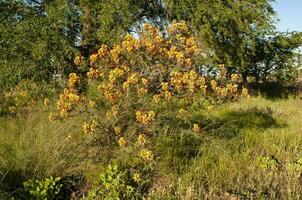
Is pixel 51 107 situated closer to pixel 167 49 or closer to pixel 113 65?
pixel 113 65

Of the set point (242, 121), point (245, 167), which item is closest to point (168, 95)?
point (245, 167)

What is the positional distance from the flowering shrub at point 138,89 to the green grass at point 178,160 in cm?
28

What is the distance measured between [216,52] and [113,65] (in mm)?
6157

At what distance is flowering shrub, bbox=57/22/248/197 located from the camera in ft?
19.4

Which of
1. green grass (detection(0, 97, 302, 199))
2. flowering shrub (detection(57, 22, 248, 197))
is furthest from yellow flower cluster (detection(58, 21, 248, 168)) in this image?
green grass (detection(0, 97, 302, 199))

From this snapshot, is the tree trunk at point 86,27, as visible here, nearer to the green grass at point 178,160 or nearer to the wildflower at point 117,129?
the green grass at point 178,160

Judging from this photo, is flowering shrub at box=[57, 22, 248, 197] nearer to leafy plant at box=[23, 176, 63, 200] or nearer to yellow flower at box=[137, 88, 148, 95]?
yellow flower at box=[137, 88, 148, 95]

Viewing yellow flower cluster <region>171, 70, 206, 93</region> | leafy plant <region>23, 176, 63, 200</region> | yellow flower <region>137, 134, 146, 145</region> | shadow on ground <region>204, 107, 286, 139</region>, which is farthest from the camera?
shadow on ground <region>204, 107, 286, 139</region>

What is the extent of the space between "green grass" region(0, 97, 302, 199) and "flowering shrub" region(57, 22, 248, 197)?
283mm

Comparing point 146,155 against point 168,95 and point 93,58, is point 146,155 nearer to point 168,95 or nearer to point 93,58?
point 168,95

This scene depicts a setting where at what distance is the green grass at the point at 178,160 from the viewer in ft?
17.5

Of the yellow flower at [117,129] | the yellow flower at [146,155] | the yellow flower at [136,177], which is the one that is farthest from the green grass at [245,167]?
the yellow flower at [117,129]

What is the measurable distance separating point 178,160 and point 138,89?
1.07 m

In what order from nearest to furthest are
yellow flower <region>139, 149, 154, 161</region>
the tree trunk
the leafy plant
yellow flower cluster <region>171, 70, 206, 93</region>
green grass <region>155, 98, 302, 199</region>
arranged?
the leafy plant, green grass <region>155, 98, 302, 199</region>, yellow flower <region>139, 149, 154, 161</region>, yellow flower cluster <region>171, 70, 206, 93</region>, the tree trunk
